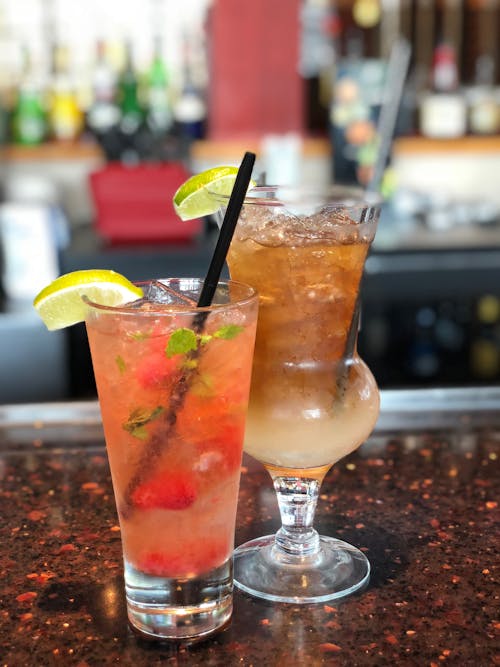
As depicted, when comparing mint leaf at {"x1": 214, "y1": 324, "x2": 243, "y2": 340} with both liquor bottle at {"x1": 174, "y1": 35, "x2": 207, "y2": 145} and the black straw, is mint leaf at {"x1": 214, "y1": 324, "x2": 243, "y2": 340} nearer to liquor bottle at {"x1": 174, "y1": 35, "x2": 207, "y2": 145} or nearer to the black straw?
the black straw

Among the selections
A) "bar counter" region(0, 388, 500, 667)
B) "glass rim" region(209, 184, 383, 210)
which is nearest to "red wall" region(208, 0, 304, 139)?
"bar counter" region(0, 388, 500, 667)

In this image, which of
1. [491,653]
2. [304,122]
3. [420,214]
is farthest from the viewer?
[304,122]

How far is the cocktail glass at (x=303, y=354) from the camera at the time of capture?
79 centimetres

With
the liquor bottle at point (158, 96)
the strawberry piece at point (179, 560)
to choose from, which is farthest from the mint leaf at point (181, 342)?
the liquor bottle at point (158, 96)

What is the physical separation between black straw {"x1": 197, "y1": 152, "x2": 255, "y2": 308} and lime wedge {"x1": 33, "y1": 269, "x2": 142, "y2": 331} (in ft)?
0.22

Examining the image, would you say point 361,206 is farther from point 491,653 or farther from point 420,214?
point 420,214

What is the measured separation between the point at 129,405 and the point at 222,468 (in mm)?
89

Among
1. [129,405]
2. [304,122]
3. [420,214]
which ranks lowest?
[420,214]

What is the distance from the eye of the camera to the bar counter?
67cm

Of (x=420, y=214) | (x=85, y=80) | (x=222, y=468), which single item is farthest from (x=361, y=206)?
(x=85, y=80)

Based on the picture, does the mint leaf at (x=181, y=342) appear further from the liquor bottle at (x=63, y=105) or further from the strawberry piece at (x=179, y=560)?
the liquor bottle at (x=63, y=105)

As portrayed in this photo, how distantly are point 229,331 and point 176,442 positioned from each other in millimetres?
90

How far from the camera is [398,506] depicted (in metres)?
0.94

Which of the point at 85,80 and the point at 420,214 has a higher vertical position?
the point at 85,80
